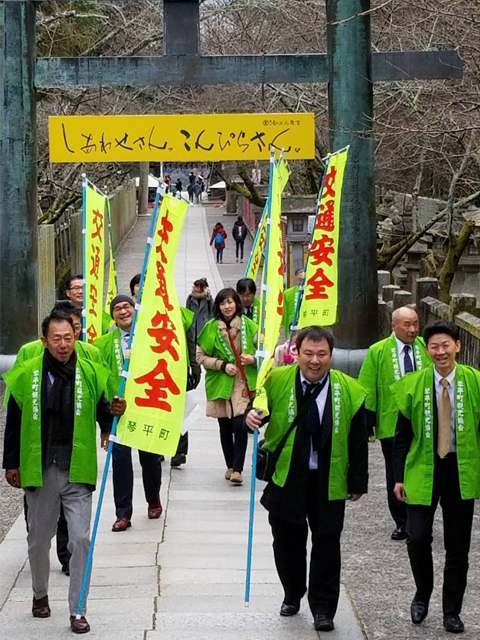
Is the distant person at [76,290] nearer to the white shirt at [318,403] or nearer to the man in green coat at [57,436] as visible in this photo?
the man in green coat at [57,436]

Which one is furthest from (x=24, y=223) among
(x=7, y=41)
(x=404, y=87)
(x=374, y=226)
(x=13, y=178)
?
(x=404, y=87)

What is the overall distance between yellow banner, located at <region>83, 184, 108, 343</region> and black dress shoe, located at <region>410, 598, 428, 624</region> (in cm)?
351

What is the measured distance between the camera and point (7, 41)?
42.9ft

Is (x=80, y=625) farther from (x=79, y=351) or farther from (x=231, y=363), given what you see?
(x=231, y=363)

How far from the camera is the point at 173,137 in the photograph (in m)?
13.0

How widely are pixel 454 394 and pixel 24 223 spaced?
8.33 metres

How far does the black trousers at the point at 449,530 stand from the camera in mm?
6004

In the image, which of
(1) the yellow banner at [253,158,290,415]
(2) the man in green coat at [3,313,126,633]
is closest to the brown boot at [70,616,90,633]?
(2) the man in green coat at [3,313,126,633]

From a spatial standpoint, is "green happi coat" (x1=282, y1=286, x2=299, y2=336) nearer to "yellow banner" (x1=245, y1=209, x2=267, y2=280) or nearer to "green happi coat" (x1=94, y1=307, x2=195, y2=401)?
"yellow banner" (x1=245, y1=209, x2=267, y2=280)

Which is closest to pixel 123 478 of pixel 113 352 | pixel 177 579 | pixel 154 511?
pixel 154 511

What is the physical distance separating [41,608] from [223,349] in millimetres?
3846

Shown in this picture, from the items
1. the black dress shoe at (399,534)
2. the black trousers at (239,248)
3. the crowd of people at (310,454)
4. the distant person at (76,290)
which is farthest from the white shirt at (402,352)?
the black trousers at (239,248)

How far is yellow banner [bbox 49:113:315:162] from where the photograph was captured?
12914mm

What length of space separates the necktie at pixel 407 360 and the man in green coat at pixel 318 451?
1.88 metres
